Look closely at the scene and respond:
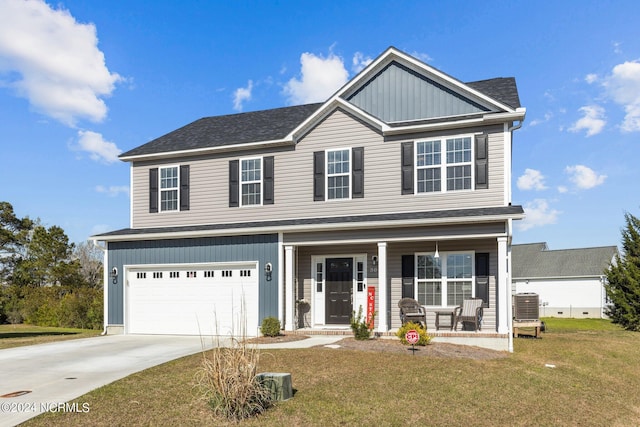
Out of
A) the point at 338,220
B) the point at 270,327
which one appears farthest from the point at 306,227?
the point at 270,327

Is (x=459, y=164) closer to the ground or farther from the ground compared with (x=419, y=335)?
farther from the ground

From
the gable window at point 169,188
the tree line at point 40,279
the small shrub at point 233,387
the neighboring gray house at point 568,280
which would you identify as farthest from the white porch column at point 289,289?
the neighboring gray house at point 568,280

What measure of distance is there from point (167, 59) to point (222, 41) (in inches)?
85.5

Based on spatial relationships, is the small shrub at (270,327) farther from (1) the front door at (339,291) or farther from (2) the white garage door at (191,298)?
(1) the front door at (339,291)

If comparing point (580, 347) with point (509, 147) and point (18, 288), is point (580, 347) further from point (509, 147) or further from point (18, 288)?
point (18, 288)

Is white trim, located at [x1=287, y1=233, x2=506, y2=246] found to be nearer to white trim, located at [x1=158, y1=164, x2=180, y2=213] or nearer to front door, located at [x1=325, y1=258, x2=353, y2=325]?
front door, located at [x1=325, y1=258, x2=353, y2=325]

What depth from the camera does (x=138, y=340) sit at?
1520 centimetres

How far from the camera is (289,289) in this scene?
15.9 metres

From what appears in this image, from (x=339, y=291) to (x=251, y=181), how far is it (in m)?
4.69

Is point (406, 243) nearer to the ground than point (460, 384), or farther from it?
farther from it

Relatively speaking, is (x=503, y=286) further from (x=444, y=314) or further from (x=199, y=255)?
(x=199, y=255)

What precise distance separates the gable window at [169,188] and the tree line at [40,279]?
28.1 ft

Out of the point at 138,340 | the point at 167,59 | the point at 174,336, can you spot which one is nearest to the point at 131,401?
the point at 138,340

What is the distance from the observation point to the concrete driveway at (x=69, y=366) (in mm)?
7762
